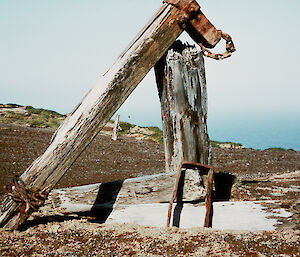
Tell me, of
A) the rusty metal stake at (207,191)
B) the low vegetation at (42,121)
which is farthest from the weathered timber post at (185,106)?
the low vegetation at (42,121)

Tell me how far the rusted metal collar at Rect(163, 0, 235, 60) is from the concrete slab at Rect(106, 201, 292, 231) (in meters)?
2.00

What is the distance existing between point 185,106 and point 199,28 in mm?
1056

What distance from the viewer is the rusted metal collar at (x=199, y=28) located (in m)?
3.90

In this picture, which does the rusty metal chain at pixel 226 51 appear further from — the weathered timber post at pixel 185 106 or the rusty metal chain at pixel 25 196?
the rusty metal chain at pixel 25 196

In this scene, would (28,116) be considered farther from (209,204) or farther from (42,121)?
(209,204)

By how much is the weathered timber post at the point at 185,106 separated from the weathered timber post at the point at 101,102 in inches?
9.3

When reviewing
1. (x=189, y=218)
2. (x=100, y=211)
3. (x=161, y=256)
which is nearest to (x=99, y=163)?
(x=100, y=211)

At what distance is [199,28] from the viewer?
4066mm

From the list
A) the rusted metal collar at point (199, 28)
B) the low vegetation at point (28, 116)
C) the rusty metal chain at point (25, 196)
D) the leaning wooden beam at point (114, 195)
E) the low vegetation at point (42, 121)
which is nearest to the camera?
the rusty metal chain at point (25, 196)

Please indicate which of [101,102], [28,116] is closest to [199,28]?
[101,102]

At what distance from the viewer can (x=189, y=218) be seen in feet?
12.5

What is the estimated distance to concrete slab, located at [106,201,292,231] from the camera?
3600 millimetres

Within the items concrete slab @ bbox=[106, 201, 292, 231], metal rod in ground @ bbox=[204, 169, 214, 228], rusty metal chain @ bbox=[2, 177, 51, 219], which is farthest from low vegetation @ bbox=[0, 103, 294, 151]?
rusty metal chain @ bbox=[2, 177, 51, 219]

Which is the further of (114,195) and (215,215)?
(114,195)
